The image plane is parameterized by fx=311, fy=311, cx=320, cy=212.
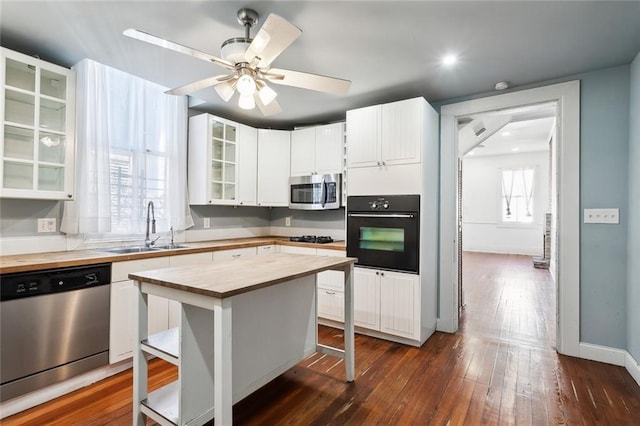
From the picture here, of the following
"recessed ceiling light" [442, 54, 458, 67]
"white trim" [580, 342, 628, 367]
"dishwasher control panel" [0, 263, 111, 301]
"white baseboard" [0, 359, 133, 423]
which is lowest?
"white baseboard" [0, 359, 133, 423]

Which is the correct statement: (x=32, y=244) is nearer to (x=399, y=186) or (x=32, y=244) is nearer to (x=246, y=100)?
(x=246, y=100)

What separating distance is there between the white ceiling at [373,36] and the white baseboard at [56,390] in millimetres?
2357

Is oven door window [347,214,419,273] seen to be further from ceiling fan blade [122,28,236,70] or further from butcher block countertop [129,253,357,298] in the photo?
ceiling fan blade [122,28,236,70]

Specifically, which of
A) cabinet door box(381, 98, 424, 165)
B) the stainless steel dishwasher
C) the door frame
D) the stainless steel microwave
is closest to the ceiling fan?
cabinet door box(381, 98, 424, 165)

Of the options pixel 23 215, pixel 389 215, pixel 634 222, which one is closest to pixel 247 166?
pixel 389 215

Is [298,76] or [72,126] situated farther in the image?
[72,126]

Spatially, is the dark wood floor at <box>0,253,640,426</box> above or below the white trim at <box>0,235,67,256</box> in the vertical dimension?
below

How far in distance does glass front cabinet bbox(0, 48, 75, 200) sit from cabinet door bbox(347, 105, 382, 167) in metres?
2.36

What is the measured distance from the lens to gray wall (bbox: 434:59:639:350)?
8.21 feet

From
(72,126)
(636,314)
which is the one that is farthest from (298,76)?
(636,314)

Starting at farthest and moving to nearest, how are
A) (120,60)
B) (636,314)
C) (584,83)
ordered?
(584,83) → (120,60) → (636,314)

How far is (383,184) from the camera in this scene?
3027 millimetres

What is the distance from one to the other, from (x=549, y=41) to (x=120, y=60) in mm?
3169

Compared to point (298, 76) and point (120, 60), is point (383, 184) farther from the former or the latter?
point (120, 60)
